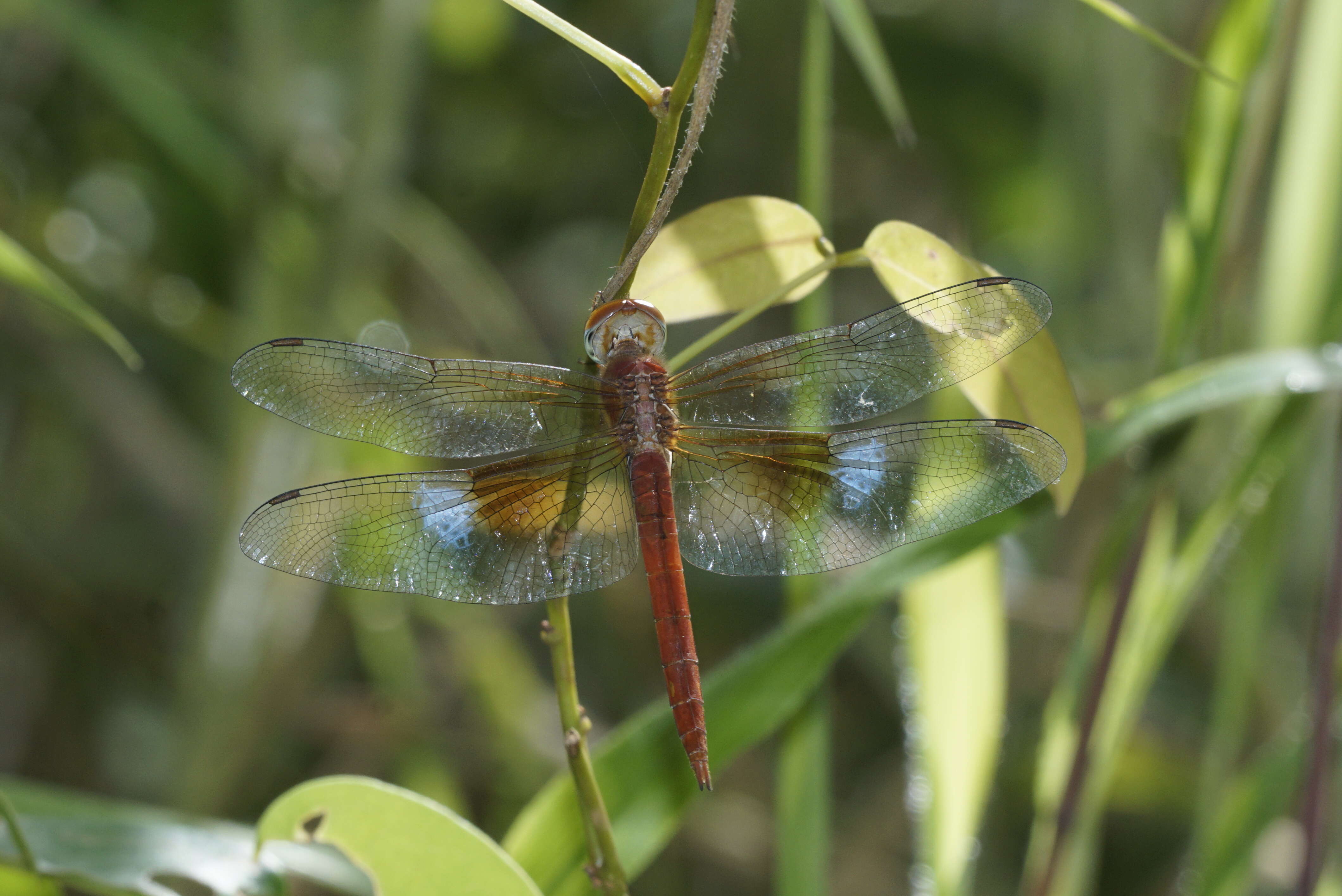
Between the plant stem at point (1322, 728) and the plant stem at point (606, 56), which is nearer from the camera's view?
the plant stem at point (606, 56)

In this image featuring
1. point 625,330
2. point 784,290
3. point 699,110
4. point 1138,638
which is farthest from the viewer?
point 1138,638

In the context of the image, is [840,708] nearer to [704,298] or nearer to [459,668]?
[459,668]

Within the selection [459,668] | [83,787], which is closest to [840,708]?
[459,668]

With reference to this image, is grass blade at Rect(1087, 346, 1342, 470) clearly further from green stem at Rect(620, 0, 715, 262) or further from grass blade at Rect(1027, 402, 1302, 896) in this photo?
green stem at Rect(620, 0, 715, 262)

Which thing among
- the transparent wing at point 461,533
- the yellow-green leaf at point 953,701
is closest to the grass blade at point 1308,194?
the yellow-green leaf at point 953,701

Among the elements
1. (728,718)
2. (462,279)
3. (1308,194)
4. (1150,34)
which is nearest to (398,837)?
(728,718)

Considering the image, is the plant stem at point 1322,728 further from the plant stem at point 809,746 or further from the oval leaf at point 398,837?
the oval leaf at point 398,837

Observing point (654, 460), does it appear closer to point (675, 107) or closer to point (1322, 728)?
point (675, 107)
